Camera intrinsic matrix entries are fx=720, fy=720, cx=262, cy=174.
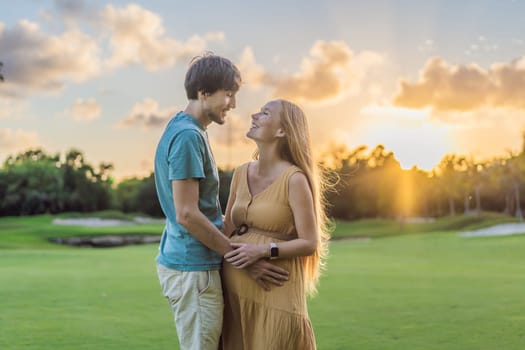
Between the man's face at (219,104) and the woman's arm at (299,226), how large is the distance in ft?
1.54

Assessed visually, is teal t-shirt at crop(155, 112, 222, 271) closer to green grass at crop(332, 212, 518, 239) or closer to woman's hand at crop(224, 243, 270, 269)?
woman's hand at crop(224, 243, 270, 269)

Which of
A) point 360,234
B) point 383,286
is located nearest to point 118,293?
point 383,286

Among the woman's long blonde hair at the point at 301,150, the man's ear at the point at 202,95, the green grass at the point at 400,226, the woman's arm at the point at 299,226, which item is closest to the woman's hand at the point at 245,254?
the woman's arm at the point at 299,226

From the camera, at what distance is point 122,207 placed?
2446 inches

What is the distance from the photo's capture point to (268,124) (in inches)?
143

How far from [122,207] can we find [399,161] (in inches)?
940

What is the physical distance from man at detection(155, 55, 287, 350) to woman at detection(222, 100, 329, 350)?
0.30ft

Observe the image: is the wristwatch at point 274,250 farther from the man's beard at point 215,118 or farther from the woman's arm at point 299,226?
the man's beard at point 215,118

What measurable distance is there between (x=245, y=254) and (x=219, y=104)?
2.41 feet

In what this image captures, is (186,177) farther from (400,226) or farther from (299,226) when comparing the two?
(400,226)

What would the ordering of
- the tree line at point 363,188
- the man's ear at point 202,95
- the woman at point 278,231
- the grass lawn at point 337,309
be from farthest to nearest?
the tree line at point 363,188 → the grass lawn at point 337,309 → the woman at point 278,231 → the man's ear at point 202,95

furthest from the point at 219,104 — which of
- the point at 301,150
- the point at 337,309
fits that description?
the point at 337,309

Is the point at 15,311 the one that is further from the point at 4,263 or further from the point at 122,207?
the point at 122,207

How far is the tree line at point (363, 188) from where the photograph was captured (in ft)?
166
